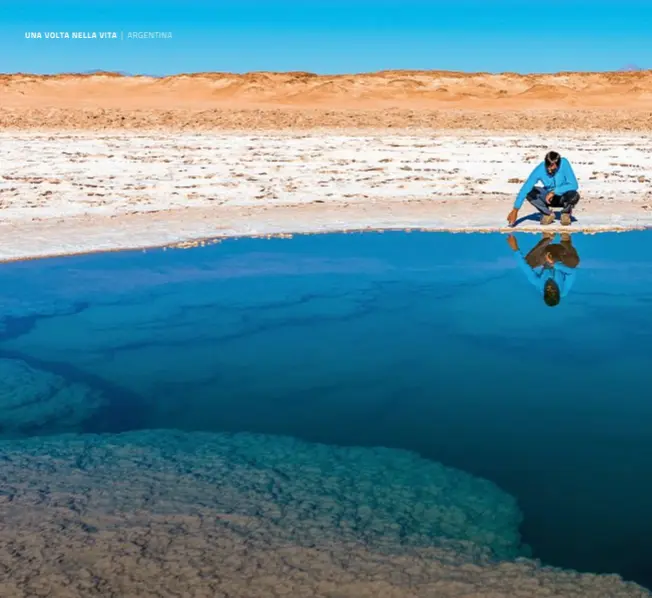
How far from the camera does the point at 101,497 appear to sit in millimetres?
3986

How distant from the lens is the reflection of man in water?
734cm

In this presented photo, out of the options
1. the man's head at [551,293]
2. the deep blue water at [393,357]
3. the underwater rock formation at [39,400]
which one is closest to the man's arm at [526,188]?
the deep blue water at [393,357]

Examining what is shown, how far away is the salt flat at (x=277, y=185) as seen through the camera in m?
9.80

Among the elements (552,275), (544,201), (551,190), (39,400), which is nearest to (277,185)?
(544,201)

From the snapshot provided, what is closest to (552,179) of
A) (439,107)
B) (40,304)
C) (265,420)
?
(40,304)

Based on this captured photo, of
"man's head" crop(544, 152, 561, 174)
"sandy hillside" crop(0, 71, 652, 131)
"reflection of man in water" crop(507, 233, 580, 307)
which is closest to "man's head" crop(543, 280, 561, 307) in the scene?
"reflection of man in water" crop(507, 233, 580, 307)

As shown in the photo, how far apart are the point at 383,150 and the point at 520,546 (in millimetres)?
14195

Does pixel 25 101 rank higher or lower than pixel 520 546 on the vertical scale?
higher

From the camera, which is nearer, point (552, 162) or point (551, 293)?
point (551, 293)

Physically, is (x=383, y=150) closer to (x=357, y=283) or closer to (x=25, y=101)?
(x=357, y=283)

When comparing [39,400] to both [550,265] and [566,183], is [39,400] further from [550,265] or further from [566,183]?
[566,183]

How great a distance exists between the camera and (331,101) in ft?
130

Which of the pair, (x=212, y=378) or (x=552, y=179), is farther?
(x=552, y=179)

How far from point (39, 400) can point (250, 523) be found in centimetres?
195
